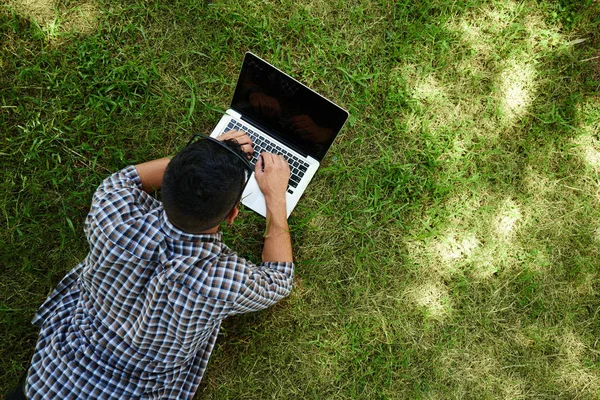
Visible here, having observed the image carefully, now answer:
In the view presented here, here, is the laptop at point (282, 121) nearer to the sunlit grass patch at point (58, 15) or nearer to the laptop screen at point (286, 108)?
the laptop screen at point (286, 108)

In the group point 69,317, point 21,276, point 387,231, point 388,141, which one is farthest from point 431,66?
point 21,276

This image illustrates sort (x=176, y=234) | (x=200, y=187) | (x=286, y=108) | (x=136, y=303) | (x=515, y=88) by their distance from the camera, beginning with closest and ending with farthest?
(x=200, y=187), (x=176, y=234), (x=136, y=303), (x=286, y=108), (x=515, y=88)

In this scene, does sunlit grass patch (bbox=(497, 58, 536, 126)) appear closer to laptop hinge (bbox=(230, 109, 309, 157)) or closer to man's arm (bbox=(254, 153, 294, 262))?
laptop hinge (bbox=(230, 109, 309, 157))

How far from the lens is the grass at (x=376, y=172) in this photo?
3154 mm

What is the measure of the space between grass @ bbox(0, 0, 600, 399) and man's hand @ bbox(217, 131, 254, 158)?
0.39 m

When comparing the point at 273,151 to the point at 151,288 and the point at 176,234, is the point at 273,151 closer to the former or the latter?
the point at 176,234

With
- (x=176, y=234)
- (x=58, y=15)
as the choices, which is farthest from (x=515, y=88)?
(x=58, y=15)

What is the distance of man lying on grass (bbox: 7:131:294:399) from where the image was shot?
198 centimetres

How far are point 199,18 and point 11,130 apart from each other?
1625mm

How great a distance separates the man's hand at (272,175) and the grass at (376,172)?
0.32 m

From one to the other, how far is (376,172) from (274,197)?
860 millimetres

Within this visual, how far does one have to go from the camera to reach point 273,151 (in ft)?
9.95

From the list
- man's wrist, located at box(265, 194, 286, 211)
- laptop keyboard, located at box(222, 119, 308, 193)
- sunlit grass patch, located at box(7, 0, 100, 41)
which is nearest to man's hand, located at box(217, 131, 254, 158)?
laptop keyboard, located at box(222, 119, 308, 193)

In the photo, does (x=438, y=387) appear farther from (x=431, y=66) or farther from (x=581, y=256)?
(x=431, y=66)
